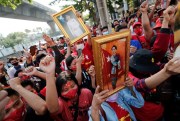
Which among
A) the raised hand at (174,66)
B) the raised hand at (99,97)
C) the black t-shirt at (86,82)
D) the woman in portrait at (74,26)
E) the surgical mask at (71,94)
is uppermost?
the woman in portrait at (74,26)

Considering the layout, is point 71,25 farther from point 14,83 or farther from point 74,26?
point 14,83

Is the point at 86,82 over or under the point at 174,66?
under

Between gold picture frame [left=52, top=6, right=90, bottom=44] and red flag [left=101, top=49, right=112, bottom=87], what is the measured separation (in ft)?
5.03

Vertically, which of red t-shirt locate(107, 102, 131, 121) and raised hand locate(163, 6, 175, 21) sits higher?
raised hand locate(163, 6, 175, 21)

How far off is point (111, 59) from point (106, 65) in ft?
0.20

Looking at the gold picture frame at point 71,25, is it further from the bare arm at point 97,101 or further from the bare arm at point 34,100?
the bare arm at point 97,101

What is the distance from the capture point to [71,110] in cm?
225

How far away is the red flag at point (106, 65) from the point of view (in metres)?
1.49

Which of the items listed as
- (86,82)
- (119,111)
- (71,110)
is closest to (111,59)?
(119,111)

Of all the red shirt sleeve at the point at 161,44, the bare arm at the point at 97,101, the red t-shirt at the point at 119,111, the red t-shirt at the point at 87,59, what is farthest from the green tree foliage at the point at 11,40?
the bare arm at the point at 97,101

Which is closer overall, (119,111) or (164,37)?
(119,111)

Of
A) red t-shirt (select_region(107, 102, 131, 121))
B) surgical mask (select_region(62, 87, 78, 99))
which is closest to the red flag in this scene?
red t-shirt (select_region(107, 102, 131, 121))

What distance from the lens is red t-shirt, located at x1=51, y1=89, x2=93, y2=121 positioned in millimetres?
2190

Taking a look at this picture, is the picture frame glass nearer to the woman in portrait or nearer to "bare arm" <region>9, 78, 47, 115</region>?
"bare arm" <region>9, 78, 47, 115</region>
